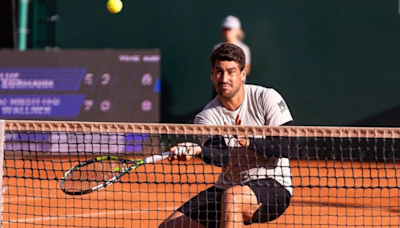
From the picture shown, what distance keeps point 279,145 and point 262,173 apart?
1.05ft

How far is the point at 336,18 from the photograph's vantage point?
1051cm

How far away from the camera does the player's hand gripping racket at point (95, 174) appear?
440 centimetres

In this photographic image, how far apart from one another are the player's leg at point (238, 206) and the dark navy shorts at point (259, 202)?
6 centimetres

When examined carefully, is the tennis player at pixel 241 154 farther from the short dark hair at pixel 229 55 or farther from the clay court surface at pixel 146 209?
the clay court surface at pixel 146 209

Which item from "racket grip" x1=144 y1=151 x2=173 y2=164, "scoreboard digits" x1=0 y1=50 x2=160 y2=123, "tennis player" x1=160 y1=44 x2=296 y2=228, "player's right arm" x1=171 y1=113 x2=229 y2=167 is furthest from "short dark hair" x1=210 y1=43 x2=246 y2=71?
"scoreboard digits" x1=0 y1=50 x2=160 y2=123

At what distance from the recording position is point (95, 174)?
15.3ft

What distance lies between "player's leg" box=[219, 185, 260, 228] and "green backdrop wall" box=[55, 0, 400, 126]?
265 inches

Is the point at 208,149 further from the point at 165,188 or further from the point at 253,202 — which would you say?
the point at 165,188

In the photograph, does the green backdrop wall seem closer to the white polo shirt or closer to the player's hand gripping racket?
the player's hand gripping racket

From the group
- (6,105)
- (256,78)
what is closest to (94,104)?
(6,105)

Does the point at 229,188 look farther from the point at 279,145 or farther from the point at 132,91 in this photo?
the point at 132,91

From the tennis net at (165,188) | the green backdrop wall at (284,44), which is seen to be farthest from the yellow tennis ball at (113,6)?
the green backdrop wall at (284,44)

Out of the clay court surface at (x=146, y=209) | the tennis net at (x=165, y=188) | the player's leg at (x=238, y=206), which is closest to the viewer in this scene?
the player's leg at (x=238, y=206)

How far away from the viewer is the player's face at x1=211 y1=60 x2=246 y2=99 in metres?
4.20
